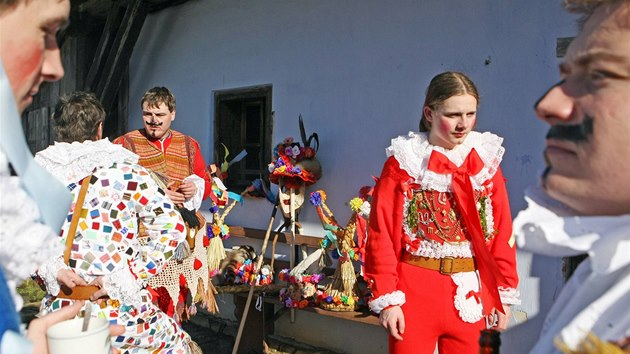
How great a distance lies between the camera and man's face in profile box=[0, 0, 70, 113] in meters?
0.93

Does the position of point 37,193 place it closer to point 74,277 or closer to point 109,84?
point 74,277

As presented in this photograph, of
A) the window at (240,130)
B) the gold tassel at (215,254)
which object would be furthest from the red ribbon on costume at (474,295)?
the window at (240,130)

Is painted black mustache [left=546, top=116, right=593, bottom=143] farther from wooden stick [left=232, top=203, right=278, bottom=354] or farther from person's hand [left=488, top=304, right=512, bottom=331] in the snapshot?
wooden stick [left=232, top=203, right=278, bottom=354]

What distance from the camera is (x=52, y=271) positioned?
8.24ft

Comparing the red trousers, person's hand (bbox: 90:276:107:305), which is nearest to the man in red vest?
person's hand (bbox: 90:276:107:305)

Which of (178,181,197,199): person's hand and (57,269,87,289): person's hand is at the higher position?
(178,181,197,199): person's hand

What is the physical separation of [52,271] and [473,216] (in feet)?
5.96

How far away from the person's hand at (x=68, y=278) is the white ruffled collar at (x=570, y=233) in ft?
6.66

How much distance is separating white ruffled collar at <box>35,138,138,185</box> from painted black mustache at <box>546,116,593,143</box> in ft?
6.68

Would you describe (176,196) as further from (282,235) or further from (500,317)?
(500,317)

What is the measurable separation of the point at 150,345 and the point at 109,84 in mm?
4202

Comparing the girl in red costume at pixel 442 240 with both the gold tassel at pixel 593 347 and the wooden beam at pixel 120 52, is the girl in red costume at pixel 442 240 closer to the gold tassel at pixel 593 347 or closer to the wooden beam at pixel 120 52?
the gold tassel at pixel 593 347

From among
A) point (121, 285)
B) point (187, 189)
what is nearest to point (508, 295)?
point (121, 285)

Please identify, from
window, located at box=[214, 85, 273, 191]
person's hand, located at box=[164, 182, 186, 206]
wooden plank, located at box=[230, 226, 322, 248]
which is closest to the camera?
person's hand, located at box=[164, 182, 186, 206]
